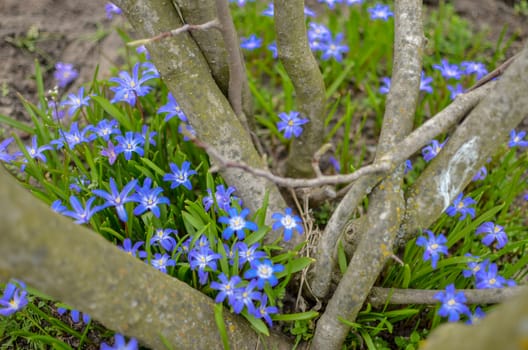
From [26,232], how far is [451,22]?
357 centimetres

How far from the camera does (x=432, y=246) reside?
2.16 m

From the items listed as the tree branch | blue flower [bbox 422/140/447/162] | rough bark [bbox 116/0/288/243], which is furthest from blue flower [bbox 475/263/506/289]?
rough bark [bbox 116/0/288/243]

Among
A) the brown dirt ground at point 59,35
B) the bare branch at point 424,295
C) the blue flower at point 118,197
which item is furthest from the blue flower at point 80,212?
the brown dirt ground at point 59,35

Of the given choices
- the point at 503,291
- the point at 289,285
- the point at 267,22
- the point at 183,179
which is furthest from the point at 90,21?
the point at 503,291

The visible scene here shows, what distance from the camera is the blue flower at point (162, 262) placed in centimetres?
214

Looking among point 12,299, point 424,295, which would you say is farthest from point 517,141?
point 12,299

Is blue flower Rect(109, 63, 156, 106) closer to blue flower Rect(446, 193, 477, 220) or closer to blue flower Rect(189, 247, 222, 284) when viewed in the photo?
blue flower Rect(189, 247, 222, 284)

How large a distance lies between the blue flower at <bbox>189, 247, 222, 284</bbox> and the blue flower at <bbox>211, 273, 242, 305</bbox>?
2.4 inches

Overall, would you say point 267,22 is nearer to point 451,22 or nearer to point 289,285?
point 451,22

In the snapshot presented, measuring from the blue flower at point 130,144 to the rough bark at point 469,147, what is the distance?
4.12ft

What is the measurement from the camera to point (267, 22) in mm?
3637

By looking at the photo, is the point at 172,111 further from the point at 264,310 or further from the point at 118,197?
the point at 264,310

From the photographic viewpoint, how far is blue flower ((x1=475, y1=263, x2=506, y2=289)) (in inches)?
83.4

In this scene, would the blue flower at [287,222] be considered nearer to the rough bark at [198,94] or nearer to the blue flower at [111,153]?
the rough bark at [198,94]
